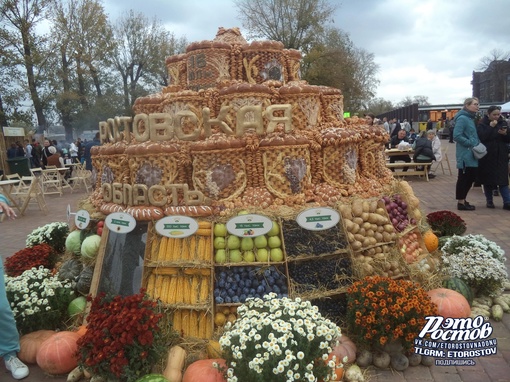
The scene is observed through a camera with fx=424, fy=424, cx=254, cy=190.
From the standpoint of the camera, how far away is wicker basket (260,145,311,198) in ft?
15.0

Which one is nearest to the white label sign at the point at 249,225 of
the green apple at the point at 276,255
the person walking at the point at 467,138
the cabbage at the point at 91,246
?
the green apple at the point at 276,255

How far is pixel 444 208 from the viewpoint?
9422 millimetres

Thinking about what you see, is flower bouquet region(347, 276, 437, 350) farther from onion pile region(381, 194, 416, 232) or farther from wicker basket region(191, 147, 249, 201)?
wicker basket region(191, 147, 249, 201)

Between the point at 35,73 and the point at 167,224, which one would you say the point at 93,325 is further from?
the point at 35,73

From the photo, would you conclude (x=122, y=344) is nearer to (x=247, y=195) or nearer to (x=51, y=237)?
(x=247, y=195)

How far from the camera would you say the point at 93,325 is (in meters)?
3.44

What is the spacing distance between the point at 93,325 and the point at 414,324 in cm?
261

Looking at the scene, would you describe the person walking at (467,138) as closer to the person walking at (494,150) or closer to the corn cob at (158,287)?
the person walking at (494,150)

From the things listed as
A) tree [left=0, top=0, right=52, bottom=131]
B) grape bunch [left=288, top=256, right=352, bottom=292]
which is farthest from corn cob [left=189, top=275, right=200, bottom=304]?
tree [left=0, top=0, right=52, bottom=131]

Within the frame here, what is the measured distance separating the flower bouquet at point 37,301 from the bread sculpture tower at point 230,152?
996 millimetres

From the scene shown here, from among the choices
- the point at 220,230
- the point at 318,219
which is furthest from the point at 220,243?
the point at 318,219

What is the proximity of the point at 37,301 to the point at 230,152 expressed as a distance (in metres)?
2.44

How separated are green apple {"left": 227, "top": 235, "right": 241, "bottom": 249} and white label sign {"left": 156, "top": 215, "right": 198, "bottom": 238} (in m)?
0.35

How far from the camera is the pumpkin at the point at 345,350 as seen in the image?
3561 mm
